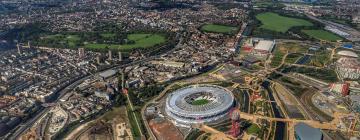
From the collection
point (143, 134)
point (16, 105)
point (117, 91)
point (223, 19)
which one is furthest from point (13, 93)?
point (223, 19)

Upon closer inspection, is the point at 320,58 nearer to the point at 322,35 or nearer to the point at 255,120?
the point at 322,35

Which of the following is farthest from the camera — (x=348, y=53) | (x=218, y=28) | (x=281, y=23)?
(x=281, y=23)

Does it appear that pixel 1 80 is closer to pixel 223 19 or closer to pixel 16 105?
pixel 16 105

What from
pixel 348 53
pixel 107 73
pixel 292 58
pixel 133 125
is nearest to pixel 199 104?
pixel 133 125

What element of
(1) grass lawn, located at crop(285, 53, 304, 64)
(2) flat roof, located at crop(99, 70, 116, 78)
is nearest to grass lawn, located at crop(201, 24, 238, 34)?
(1) grass lawn, located at crop(285, 53, 304, 64)

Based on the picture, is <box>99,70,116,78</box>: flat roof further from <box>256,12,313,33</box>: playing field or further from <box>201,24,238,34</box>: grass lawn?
<box>256,12,313,33</box>: playing field
